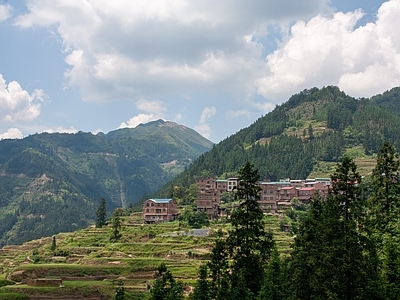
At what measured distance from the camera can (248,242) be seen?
32.1 meters

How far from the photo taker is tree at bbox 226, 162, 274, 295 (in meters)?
31.8

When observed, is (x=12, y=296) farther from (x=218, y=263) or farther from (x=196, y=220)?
(x=196, y=220)

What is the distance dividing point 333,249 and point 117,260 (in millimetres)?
50893

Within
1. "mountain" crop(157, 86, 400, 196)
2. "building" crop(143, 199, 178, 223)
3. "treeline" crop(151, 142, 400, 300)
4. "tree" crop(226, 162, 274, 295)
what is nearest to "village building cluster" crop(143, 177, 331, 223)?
"building" crop(143, 199, 178, 223)

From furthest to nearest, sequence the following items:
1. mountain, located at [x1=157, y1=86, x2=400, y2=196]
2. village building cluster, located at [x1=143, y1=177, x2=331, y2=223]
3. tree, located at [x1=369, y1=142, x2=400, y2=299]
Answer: mountain, located at [x1=157, y1=86, x2=400, y2=196]
village building cluster, located at [x1=143, y1=177, x2=331, y2=223]
tree, located at [x1=369, y1=142, x2=400, y2=299]

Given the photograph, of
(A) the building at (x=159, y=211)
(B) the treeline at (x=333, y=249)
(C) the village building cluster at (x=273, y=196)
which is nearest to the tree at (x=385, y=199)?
(B) the treeline at (x=333, y=249)

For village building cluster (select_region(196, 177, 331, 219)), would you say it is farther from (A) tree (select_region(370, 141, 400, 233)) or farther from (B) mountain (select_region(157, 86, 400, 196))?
(A) tree (select_region(370, 141, 400, 233))

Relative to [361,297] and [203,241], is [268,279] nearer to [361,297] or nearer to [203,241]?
[361,297]

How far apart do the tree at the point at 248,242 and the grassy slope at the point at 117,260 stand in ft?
83.5

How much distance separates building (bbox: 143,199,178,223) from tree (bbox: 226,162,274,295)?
75980 millimetres

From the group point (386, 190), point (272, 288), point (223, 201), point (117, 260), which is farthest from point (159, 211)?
point (386, 190)

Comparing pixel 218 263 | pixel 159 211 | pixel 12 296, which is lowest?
pixel 12 296

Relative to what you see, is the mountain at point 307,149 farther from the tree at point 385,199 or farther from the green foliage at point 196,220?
the tree at point 385,199

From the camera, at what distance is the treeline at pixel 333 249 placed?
24.6 meters
